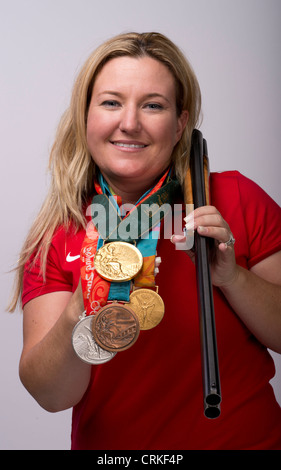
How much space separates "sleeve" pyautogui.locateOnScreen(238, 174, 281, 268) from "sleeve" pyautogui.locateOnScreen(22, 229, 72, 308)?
0.40 metres

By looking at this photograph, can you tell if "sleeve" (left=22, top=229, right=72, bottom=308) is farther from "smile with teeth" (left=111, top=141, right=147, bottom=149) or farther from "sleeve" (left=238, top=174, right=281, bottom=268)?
"sleeve" (left=238, top=174, right=281, bottom=268)

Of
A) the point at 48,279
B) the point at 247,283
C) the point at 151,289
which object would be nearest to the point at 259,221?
the point at 247,283

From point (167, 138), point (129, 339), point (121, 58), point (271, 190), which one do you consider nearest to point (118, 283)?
point (129, 339)

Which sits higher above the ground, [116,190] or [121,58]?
[121,58]

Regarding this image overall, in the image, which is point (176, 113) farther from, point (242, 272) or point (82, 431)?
point (82, 431)

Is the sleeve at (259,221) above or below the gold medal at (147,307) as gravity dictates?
above

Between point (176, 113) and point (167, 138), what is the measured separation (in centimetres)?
8

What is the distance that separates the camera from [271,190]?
2.41m

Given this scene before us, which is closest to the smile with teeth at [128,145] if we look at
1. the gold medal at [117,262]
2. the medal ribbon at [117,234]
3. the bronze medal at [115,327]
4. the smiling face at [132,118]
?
the smiling face at [132,118]

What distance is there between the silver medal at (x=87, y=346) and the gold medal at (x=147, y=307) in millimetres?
75

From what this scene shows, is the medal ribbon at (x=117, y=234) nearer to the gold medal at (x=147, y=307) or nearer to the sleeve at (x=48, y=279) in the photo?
the gold medal at (x=147, y=307)

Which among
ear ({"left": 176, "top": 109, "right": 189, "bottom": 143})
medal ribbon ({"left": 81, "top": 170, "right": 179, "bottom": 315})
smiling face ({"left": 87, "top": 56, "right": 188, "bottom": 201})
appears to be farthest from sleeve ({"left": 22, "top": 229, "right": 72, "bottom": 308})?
ear ({"left": 176, "top": 109, "right": 189, "bottom": 143})

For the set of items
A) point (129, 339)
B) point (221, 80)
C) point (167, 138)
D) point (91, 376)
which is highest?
point (221, 80)

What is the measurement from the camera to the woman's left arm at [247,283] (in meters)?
1.15
